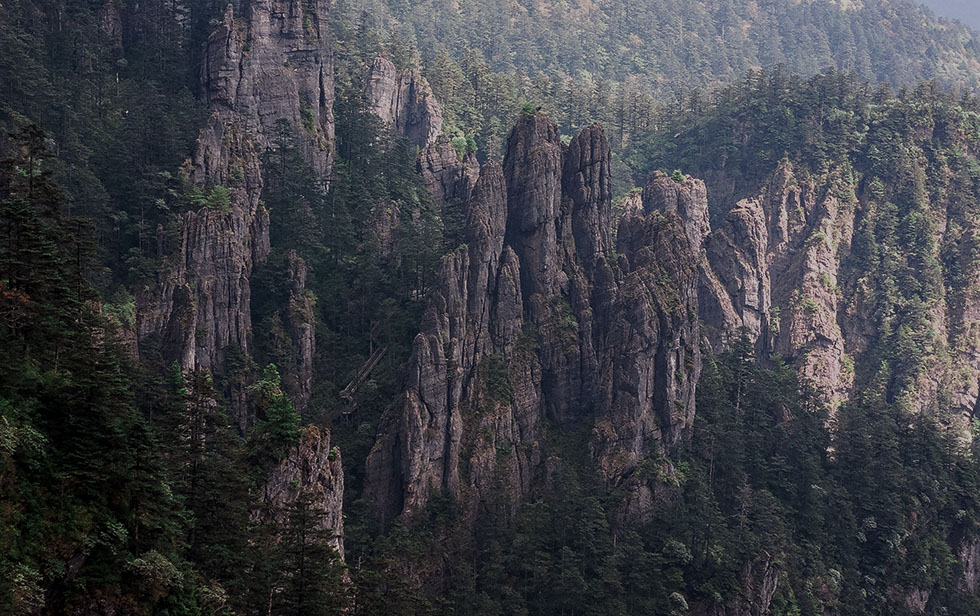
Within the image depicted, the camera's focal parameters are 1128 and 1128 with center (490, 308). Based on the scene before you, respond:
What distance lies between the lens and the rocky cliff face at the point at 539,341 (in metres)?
80.8

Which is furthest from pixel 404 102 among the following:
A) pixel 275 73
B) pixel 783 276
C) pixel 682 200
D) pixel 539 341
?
pixel 783 276

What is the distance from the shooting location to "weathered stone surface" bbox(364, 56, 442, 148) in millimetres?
116125

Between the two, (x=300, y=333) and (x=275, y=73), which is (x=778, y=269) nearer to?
(x=275, y=73)

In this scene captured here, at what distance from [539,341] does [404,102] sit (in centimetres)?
4138

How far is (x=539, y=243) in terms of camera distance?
8994 cm

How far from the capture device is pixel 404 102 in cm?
11944

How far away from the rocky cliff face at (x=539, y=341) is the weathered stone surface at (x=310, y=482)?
8.91m

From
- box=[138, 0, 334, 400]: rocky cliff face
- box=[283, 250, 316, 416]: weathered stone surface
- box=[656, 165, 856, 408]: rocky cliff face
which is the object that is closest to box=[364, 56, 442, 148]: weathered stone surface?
box=[138, 0, 334, 400]: rocky cliff face

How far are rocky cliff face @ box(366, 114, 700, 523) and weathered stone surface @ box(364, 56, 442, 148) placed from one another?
27312 mm

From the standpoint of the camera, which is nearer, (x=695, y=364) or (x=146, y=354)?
(x=146, y=354)

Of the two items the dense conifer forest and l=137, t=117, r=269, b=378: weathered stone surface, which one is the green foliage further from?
l=137, t=117, r=269, b=378: weathered stone surface

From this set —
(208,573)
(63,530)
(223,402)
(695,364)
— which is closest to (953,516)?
(695,364)

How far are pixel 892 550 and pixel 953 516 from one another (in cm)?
892

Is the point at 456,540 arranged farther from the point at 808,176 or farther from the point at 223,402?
the point at 808,176
